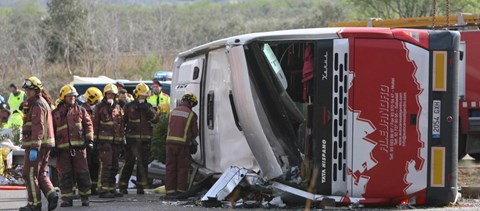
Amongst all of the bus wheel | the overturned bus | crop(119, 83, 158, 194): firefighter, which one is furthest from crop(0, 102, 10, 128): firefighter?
the overturned bus

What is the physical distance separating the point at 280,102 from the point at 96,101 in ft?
13.1

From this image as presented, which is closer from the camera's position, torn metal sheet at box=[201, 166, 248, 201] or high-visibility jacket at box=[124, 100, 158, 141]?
torn metal sheet at box=[201, 166, 248, 201]

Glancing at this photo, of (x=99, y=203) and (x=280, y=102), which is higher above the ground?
(x=280, y=102)

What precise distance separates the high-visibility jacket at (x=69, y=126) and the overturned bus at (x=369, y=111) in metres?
2.36

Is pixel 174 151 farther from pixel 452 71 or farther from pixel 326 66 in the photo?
pixel 452 71

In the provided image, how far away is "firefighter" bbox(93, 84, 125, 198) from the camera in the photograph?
14.5 metres

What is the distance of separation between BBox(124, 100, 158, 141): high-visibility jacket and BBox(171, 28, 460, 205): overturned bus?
3.54 meters

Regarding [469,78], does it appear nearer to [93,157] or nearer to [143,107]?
[143,107]

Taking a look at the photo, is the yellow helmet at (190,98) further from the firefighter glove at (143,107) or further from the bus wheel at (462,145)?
the bus wheel at (462,145)

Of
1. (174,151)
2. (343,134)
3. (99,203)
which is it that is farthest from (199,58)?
(343,134)

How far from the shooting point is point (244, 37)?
38.4ft

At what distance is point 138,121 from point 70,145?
2215mm

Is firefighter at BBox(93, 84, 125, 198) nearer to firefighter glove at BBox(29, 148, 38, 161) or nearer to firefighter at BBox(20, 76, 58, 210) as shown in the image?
firefighter at BBox(20, 76, 58, 210)

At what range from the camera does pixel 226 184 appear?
12.2 metres
